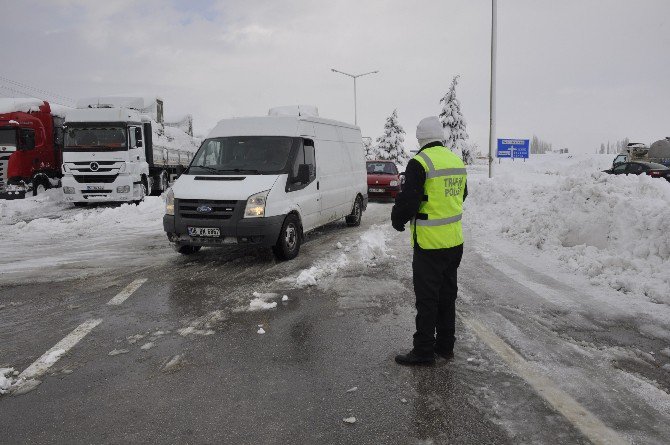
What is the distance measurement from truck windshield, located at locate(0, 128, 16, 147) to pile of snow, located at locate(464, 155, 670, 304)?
55.8 feet

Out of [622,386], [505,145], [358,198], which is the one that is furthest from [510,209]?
[505,145]

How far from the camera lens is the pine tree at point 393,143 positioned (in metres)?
61.8

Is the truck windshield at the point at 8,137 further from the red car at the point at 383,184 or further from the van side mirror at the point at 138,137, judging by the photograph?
the red car at the point at 383,184

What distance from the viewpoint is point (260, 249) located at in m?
8.99

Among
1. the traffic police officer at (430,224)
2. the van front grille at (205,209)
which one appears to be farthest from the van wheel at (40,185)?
the traffic police officer at (430,224)

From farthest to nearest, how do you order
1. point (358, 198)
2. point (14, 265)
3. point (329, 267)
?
1. point (358, 198)
2. point (14, 265)
3. point (329, 267)

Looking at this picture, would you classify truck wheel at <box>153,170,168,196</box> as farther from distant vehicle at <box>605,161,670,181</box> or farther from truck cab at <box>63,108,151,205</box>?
distant vehicle at <box>605,161,670,181</box>

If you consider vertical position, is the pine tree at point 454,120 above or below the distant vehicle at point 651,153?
above

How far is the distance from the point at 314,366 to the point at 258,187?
4189 millimetres

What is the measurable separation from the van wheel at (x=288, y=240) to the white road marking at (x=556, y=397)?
13.0ft

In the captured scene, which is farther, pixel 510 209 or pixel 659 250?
pixel 510 209

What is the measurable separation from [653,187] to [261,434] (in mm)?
8327

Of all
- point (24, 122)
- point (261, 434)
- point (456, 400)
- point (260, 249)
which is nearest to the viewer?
point (261, 434)

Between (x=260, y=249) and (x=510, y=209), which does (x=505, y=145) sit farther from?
(x=260, y=249)
